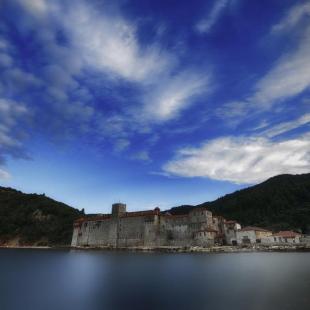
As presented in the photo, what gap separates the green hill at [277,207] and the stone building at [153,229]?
17543 mm

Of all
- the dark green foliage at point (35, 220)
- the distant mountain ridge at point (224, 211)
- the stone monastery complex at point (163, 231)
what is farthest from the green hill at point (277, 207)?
the dark green foliage at point (35, 220)

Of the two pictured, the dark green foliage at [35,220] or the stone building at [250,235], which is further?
the dark green foliage at [35,220]

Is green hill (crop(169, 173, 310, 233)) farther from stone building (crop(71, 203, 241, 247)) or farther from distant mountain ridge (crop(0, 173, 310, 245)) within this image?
stone building (crop(71, 203, 241, 247))

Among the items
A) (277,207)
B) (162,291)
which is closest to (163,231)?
(277,207)

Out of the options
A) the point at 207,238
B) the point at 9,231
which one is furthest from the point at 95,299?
the point at 9,231

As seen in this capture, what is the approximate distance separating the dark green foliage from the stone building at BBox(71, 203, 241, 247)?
1813 centimetres

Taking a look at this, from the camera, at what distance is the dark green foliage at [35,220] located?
101 metres

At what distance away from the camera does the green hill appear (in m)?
73.1

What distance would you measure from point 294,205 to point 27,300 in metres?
83.2

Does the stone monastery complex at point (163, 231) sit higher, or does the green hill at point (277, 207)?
the green hill at point (277, 207)

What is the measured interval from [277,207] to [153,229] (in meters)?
38.3

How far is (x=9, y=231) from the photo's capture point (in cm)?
10356

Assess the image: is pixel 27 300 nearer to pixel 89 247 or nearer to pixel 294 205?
pixel 89 247

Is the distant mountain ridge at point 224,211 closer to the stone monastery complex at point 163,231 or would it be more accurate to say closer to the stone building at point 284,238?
the stone building at point 284,238
